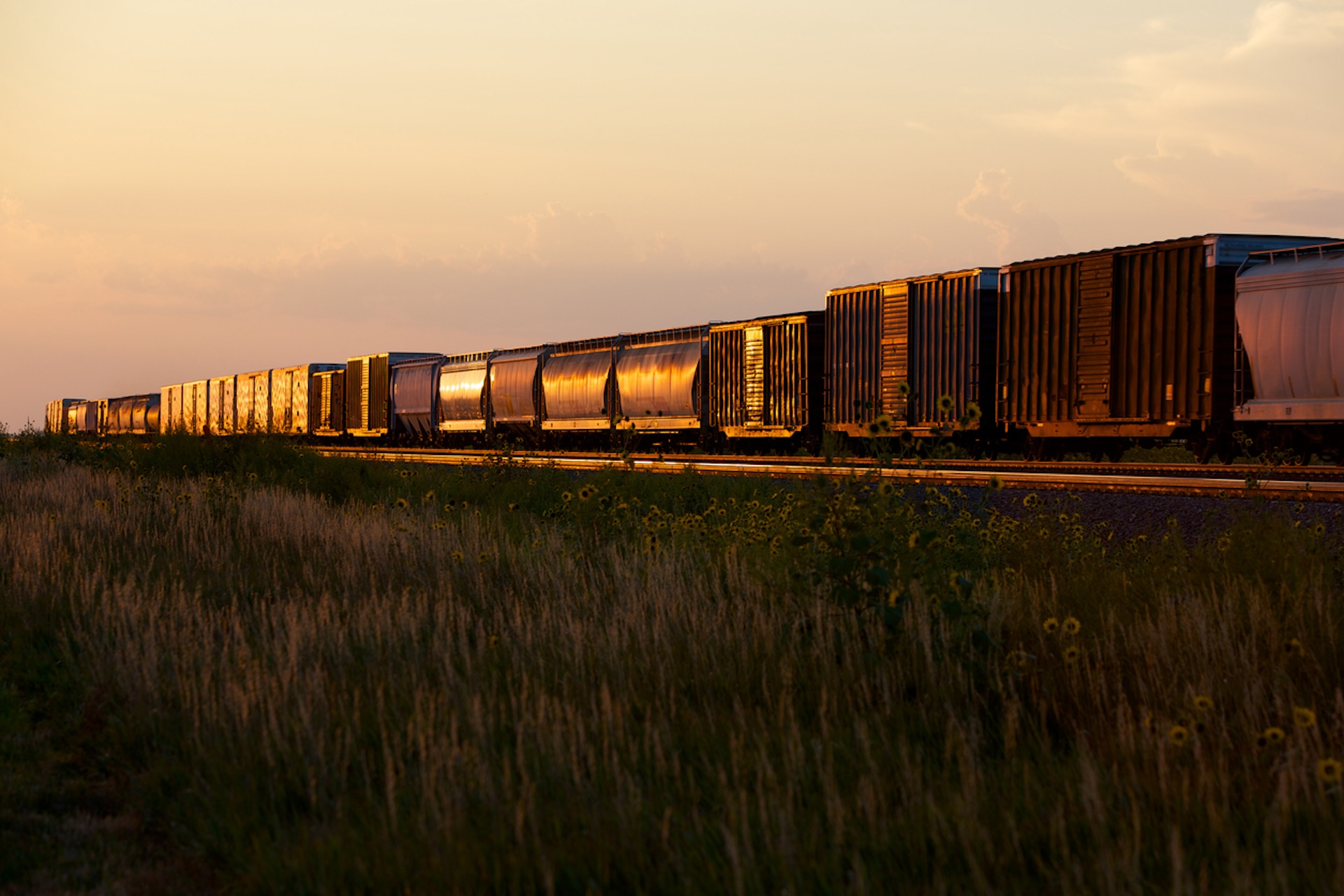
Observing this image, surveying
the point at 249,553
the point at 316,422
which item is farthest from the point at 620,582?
the point at 316,422

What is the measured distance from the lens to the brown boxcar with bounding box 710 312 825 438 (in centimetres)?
2817

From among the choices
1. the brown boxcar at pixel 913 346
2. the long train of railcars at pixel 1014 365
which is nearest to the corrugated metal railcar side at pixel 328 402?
the long train of railcars at pixel 1014 365

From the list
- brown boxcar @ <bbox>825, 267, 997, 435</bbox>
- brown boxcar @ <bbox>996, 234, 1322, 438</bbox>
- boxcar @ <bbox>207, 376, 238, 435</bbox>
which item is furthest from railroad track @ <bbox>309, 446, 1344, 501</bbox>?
boxcar @ <bbox>207, 376, 238, 435</bbox>

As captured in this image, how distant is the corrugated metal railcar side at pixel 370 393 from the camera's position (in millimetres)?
47500

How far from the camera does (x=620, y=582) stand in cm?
759

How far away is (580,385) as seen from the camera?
34969mm

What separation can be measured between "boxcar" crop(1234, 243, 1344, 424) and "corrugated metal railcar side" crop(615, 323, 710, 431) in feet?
50.0

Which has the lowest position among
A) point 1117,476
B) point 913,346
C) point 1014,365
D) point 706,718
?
point 706,718

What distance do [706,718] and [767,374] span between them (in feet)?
79.6

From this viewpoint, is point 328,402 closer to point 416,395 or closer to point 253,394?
point 253,394

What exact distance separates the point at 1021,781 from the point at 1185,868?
32.3 inches

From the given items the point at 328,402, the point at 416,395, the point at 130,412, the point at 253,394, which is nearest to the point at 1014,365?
the point at 416,395

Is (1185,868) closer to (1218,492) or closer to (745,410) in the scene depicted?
(1218,492)

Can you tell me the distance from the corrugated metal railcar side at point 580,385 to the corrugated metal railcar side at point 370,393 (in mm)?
10167
